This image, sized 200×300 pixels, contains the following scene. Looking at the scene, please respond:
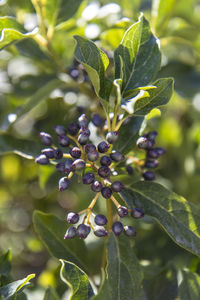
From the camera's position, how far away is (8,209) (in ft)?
11.2

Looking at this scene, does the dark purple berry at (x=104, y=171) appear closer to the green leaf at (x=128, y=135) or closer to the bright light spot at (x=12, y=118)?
the green leaf at (x=128, y=135)

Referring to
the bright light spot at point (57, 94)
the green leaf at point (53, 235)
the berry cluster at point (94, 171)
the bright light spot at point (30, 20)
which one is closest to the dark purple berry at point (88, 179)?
the berry cluster at point (94, 171)

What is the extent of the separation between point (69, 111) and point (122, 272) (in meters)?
1.23

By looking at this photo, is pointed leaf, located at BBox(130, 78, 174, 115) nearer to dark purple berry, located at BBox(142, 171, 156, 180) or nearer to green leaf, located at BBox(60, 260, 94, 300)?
dark purple berry, located at BBox(142, 171, 156, 180)

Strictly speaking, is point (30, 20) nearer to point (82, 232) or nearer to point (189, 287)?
point (82, 232)

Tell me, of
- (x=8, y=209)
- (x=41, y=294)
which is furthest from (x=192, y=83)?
(x=8, y=209)

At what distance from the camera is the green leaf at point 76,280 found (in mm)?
1430

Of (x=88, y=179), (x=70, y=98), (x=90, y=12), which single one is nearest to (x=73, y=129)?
(x=88, y=179)

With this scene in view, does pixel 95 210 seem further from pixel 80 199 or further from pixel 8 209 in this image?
pixel 8 209

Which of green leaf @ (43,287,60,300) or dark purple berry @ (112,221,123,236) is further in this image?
dark purple berry @ (112,221,123,236)

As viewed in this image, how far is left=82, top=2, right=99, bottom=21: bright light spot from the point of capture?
2463mm

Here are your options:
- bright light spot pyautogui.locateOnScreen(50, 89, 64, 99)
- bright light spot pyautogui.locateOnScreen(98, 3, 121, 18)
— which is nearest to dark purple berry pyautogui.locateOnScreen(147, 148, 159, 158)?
bright light spot pyautogui.locateOnScreen(50, 89, 64, 99)

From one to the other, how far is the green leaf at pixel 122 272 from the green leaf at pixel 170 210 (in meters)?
0.20

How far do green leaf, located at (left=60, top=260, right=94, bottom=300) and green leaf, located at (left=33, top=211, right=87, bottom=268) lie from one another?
400 mm
